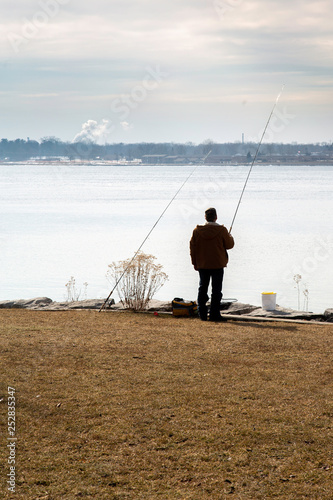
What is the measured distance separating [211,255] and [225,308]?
1808 mm

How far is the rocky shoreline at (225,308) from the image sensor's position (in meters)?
9.62

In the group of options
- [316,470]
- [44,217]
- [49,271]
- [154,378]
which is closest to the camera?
[316,470]

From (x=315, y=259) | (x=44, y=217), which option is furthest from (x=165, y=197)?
(x=315, y=259)

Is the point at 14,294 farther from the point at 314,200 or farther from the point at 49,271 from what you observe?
the point at 314,200

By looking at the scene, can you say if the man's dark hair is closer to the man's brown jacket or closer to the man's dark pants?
the man's brown jacket

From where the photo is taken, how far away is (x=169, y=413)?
5.27 metres

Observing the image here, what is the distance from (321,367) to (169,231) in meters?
24.3

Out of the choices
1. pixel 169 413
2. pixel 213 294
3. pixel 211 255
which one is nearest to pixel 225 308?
pixel 213 294

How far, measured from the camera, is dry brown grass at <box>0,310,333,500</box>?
165 inches

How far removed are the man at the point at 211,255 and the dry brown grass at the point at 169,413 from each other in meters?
1.12

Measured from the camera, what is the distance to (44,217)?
36.8 meters

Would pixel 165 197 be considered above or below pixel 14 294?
above

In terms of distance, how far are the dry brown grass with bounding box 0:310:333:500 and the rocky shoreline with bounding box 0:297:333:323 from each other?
4.95 feet

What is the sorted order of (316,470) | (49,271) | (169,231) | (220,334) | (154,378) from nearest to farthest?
(316,470)
(154,378)
(220,334)
(49,271)
(169,231)
